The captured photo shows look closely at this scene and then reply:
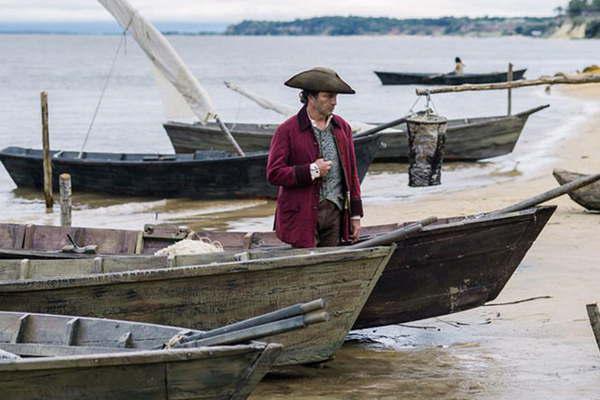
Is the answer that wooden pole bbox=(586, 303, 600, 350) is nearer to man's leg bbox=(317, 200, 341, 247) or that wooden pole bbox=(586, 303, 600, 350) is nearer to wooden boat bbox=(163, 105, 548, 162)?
man's leg bbox=(317, 200, 341, 247)

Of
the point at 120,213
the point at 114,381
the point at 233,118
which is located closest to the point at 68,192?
the point at 120,213

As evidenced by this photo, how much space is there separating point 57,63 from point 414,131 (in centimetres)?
8234

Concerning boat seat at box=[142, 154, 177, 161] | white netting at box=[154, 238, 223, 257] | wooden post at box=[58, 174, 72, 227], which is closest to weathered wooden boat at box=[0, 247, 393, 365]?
white netting at box=[154, 238, 223, 257]

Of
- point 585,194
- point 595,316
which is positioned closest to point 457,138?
point 585,194

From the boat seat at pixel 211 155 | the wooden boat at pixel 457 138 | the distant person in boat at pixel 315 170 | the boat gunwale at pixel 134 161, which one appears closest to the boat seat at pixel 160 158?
the boat gunwale at pixel 134 161

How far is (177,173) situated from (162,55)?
2248 mm

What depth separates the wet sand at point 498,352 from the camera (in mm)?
6438

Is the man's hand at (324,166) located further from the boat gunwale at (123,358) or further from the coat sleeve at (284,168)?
the boat gunwale at (123,358)

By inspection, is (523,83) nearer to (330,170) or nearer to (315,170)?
(330,170)

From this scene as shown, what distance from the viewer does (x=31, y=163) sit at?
17.2 m

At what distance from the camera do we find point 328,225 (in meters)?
7.02

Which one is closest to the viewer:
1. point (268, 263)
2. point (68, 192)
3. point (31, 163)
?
point (268, 263)

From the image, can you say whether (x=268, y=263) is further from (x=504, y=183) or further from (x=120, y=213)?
(x=504, y=183)

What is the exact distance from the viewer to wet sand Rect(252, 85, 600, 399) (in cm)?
644
